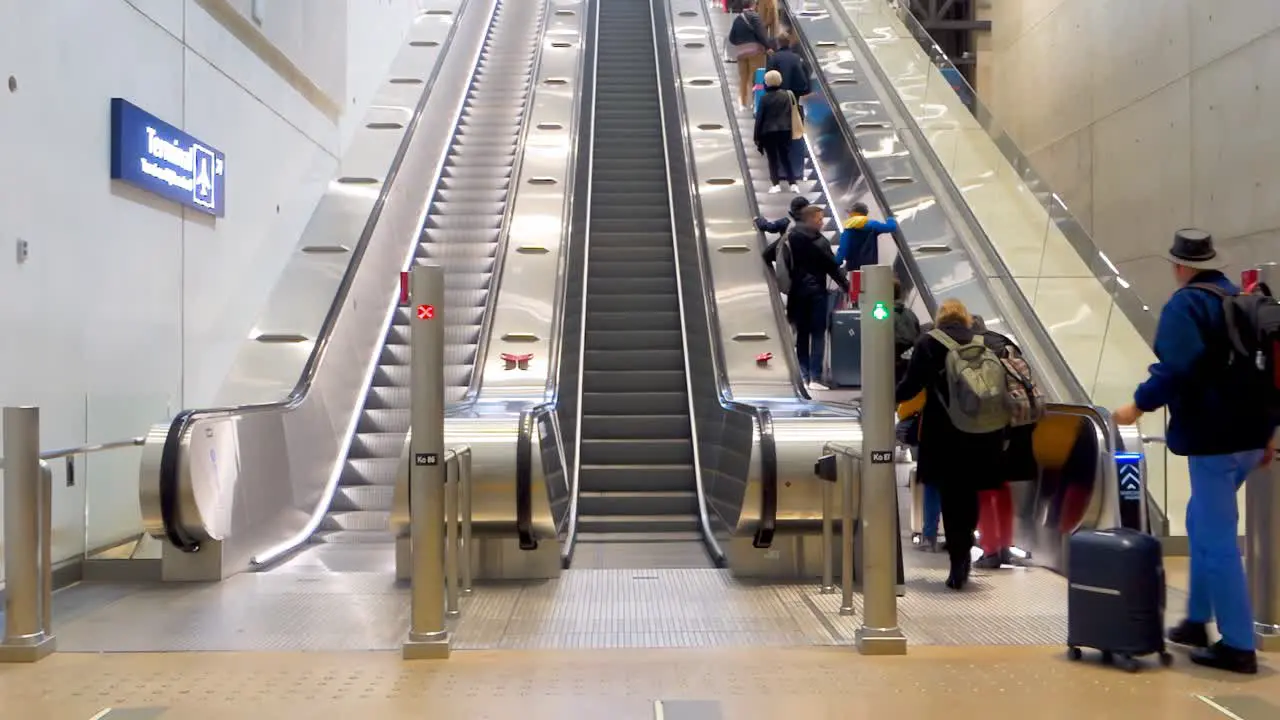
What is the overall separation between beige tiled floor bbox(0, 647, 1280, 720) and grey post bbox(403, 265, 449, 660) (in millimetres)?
189

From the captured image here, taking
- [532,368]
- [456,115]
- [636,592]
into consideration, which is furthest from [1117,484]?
[456,115]

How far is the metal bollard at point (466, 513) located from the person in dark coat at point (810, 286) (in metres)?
4.36

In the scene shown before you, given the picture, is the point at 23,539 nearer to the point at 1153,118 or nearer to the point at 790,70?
the point at 790,70

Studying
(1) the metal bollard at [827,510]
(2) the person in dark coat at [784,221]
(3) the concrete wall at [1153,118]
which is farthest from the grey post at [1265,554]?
(3) the concrete wall at [1153,118]

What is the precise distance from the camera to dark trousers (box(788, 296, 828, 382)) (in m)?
9.64

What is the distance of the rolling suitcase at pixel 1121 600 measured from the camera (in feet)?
13.8

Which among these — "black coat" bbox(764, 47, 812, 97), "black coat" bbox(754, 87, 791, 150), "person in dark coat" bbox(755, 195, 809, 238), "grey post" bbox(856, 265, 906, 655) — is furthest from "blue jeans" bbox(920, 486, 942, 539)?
"black coat" bbox(764, 47, 812, 97)

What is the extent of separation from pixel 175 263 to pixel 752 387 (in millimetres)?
4199

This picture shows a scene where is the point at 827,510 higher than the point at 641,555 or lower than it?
higher

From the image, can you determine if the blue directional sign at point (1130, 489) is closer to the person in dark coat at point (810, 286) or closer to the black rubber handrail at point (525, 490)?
the black rubber handrail at point (525, 490)

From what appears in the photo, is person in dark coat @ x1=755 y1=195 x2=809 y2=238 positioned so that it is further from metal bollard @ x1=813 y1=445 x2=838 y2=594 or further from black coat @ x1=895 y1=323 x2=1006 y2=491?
metal bollard @ x1=813 y1=445 x2=838 y2=594

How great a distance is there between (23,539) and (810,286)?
6303 mm

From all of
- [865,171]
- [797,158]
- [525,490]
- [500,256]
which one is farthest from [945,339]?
[797,158]

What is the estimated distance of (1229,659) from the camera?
4.19 metres
